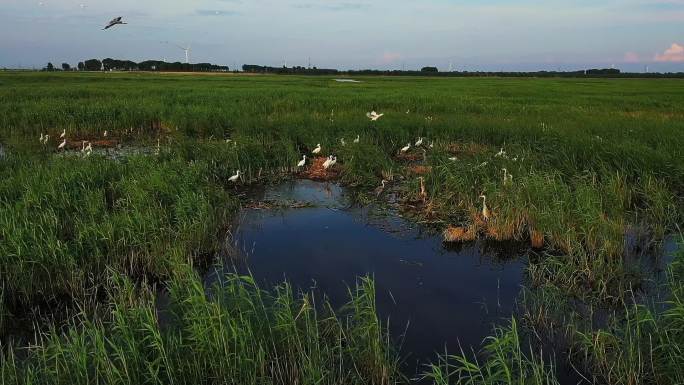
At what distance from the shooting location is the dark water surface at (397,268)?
5.90 m

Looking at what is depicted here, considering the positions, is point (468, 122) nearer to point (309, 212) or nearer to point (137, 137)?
point (309, 212)

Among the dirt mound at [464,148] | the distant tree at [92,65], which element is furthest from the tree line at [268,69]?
the dirt mound at [464,148]

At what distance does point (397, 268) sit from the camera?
25.2 ft

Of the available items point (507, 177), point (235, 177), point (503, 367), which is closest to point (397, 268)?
point (503, 367)

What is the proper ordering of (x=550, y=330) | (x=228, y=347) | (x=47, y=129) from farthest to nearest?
1. (x=47, y=129)
2. (x=550, y=330)
3. (x=228, y=347)

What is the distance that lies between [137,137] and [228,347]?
16.5 metres

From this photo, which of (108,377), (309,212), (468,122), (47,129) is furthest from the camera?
(47,129)

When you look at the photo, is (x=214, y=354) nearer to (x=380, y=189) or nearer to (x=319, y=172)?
(x=380, y=189)

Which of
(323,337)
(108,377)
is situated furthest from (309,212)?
(108,377)

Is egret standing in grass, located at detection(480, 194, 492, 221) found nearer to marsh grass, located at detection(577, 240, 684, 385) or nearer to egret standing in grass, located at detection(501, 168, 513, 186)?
egret standing in grass, located at detection(501, 168, 513, 186)

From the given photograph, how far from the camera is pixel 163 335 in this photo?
185 inches

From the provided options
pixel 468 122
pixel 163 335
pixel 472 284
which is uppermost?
pixel 468 122

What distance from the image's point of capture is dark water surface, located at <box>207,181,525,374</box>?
19.4ft

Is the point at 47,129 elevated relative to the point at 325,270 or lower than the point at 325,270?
elevated
